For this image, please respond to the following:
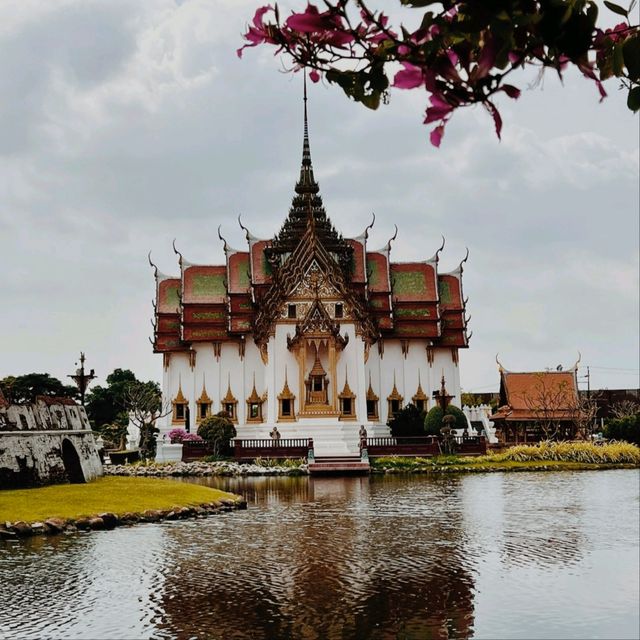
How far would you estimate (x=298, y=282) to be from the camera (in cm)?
3950

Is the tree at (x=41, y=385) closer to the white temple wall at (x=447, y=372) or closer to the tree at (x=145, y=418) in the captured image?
the tree at (x=145, y=418)

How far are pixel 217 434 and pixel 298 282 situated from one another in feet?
28.7

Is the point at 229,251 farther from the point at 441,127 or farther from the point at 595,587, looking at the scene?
the point at 441,127

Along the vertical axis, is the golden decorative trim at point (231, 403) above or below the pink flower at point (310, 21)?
below

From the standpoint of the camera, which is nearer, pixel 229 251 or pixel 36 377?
pixel 229 251

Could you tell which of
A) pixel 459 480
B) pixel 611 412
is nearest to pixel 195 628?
pixel 459 480

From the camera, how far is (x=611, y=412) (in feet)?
199

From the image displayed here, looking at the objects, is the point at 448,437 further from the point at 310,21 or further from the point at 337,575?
the point at 310,21

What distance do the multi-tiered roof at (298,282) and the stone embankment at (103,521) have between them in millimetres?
22801

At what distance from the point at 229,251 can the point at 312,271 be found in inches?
286

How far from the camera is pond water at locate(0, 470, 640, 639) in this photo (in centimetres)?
781

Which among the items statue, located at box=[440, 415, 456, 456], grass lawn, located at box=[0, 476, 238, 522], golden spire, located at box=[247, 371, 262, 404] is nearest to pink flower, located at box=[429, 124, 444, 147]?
grass lawn, located at box=[0, 476, 238, 522]

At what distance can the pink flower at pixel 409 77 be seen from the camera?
6.33 feet

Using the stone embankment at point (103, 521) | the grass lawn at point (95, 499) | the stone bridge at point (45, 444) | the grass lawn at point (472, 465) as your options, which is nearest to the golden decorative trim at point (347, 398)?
the grass lawn at point (472, 465)
